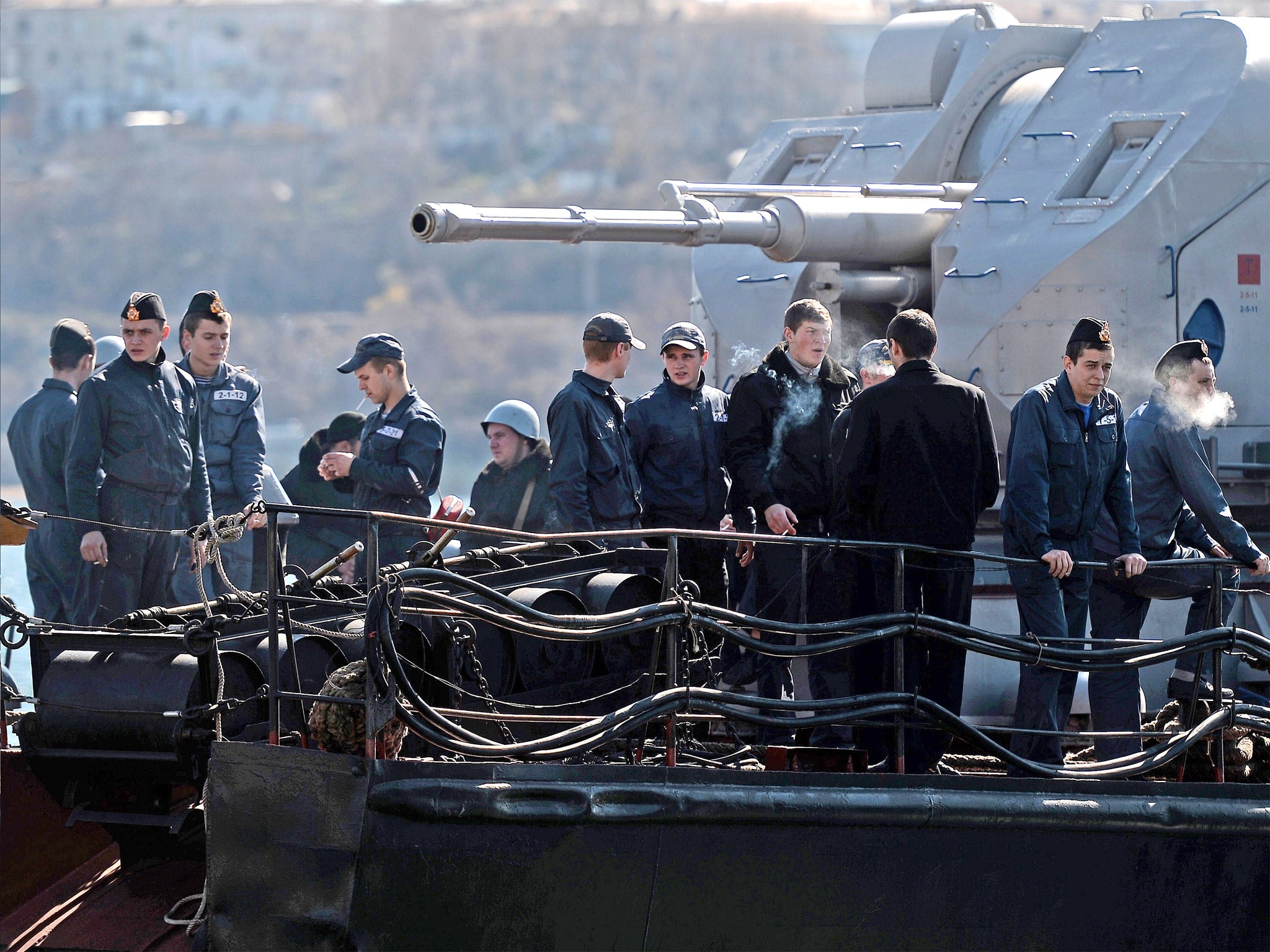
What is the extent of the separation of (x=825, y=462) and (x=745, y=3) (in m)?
73.6

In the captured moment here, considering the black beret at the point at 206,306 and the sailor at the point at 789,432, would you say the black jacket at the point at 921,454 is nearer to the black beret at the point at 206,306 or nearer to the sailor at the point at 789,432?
the sailor at the point at 789,432

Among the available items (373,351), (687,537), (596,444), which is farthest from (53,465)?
(687,537)

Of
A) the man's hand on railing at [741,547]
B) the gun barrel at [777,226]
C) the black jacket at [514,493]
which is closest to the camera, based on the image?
the man's hand on railing at [741,547]

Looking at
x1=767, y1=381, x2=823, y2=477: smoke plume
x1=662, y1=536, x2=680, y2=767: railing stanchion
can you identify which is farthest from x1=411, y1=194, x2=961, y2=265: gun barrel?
x1=662, y1=536, x2=680, y2=767: railing stanchion

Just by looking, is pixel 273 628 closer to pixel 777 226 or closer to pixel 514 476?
pixel 777 226

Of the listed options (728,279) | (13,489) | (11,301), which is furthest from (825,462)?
(11,301)

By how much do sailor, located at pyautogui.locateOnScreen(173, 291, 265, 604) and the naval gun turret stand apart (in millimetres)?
1304

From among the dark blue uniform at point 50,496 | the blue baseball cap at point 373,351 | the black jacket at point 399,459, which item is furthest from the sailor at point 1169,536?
the dark blue uniform at point 50,496

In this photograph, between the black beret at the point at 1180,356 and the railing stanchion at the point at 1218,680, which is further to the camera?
the black beret at the point at 1180,356

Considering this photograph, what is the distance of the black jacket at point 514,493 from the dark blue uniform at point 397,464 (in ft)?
3.07

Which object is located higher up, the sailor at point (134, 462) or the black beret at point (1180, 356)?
the black beret at point (1180, 356)

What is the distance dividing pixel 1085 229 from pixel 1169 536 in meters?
1.57

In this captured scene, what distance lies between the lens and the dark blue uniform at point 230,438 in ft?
25.9

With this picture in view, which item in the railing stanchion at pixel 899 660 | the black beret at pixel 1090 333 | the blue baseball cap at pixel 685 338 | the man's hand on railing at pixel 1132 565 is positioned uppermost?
the blue baseball cap at pixel 685 338
